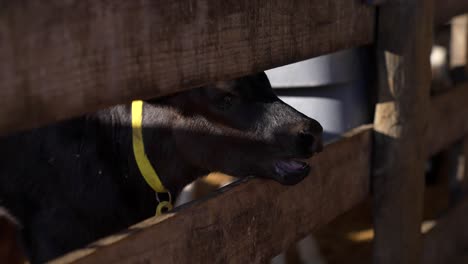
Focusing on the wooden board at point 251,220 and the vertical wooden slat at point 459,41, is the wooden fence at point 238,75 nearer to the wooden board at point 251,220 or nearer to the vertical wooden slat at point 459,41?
the wooden board at point 251,220

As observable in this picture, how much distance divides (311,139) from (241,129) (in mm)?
260

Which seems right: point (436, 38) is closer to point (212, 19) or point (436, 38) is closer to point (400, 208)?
point (400, 208)

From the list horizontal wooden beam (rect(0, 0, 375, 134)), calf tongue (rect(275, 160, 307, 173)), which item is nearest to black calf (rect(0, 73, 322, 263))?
calf tongue (rect(275, 160, 307, 173))

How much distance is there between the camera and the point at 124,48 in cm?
138

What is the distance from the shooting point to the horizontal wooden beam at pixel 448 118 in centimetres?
286

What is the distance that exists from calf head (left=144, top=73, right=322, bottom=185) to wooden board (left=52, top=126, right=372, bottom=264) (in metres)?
0.11

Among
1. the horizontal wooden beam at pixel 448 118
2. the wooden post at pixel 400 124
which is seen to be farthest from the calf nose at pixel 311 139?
the horizontal wooden beam at pixel 448 118

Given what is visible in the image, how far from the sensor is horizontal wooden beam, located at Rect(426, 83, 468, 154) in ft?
9.37

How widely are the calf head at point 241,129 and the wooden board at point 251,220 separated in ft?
0.37

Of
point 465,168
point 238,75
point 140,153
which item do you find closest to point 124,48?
point 238,75

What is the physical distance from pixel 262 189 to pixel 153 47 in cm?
63

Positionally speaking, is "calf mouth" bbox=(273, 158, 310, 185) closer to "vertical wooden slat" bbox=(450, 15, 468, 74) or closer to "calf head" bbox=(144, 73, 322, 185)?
"calf head" bbox=(144, 73, 322, 185)

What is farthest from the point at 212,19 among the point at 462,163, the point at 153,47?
the point at 462,163

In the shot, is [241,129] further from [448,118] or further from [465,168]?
[465,168]
